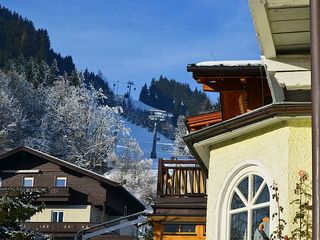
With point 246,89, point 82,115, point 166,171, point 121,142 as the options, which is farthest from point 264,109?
point 121,142

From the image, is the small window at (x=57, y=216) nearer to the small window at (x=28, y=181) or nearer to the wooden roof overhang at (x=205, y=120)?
the small window at (x=28, y=181)

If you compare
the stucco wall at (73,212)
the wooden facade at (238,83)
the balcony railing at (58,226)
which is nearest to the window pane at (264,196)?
the wooden facade at (238,83)

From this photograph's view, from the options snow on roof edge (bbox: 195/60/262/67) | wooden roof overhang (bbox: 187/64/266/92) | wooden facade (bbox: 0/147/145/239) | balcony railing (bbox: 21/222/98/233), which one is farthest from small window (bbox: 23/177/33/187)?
snow on roof edge (bbox: 195/60/262/67)

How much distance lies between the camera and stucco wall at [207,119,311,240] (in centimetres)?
946

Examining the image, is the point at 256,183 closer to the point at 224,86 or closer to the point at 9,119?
the point at 224,86

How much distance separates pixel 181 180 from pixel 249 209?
27.5 feet

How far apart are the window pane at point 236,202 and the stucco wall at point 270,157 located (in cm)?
20

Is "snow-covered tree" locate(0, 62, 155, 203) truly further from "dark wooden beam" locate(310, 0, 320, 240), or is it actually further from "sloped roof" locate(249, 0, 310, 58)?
"dark wooden beam" locate(310, 0, 320, 240)

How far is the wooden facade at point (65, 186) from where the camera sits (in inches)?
1763

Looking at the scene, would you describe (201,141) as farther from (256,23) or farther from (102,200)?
(102,200)

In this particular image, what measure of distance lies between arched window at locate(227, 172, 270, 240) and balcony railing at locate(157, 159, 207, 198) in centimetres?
738

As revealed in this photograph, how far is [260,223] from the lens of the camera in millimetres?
10008

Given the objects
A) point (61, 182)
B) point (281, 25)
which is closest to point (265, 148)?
point (281, 25)

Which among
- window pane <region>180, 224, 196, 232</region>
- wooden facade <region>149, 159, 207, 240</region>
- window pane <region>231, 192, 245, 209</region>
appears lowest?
window pane <region>231, 192, 245, 209</region>
